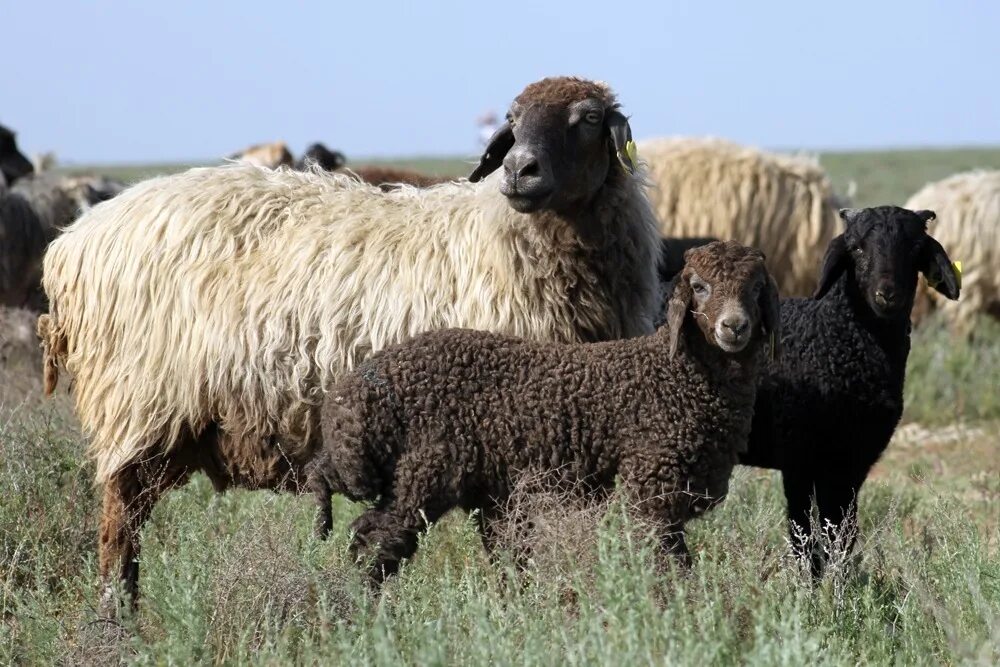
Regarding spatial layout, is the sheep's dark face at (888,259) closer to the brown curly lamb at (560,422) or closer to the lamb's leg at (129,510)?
the brown curly lamb at (560,422)

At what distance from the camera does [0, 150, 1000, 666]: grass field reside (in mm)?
4207

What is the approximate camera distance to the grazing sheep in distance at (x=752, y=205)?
12008mm

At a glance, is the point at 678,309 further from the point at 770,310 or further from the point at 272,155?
the point at 272,155

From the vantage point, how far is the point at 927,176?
173 ft

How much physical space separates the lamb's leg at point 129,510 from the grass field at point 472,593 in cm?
9

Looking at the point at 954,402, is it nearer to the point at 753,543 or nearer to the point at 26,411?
the point at 753,543

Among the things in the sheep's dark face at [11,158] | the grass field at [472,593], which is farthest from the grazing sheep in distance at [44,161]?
the grass field at [472,593]

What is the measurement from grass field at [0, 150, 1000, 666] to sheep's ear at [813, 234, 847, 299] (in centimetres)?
98

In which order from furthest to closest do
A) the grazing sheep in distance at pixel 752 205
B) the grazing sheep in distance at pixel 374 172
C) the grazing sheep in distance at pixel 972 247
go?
the grazing sheep in distance at pixel 972 247 → the grazing sheep in distance at pixel 752 205 → the grazing sheep in distance at pixel 374 172

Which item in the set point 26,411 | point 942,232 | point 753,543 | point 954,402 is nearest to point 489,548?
point 753,543

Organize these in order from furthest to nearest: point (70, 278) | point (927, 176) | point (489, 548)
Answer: point (927, 176)
point (70, 278)
point (489, 548)

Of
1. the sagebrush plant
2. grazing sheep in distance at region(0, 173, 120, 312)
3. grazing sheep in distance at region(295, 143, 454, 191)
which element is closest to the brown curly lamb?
the sagebrush plant

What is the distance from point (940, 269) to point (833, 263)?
1.40 ft

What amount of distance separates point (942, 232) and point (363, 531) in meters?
10.2
